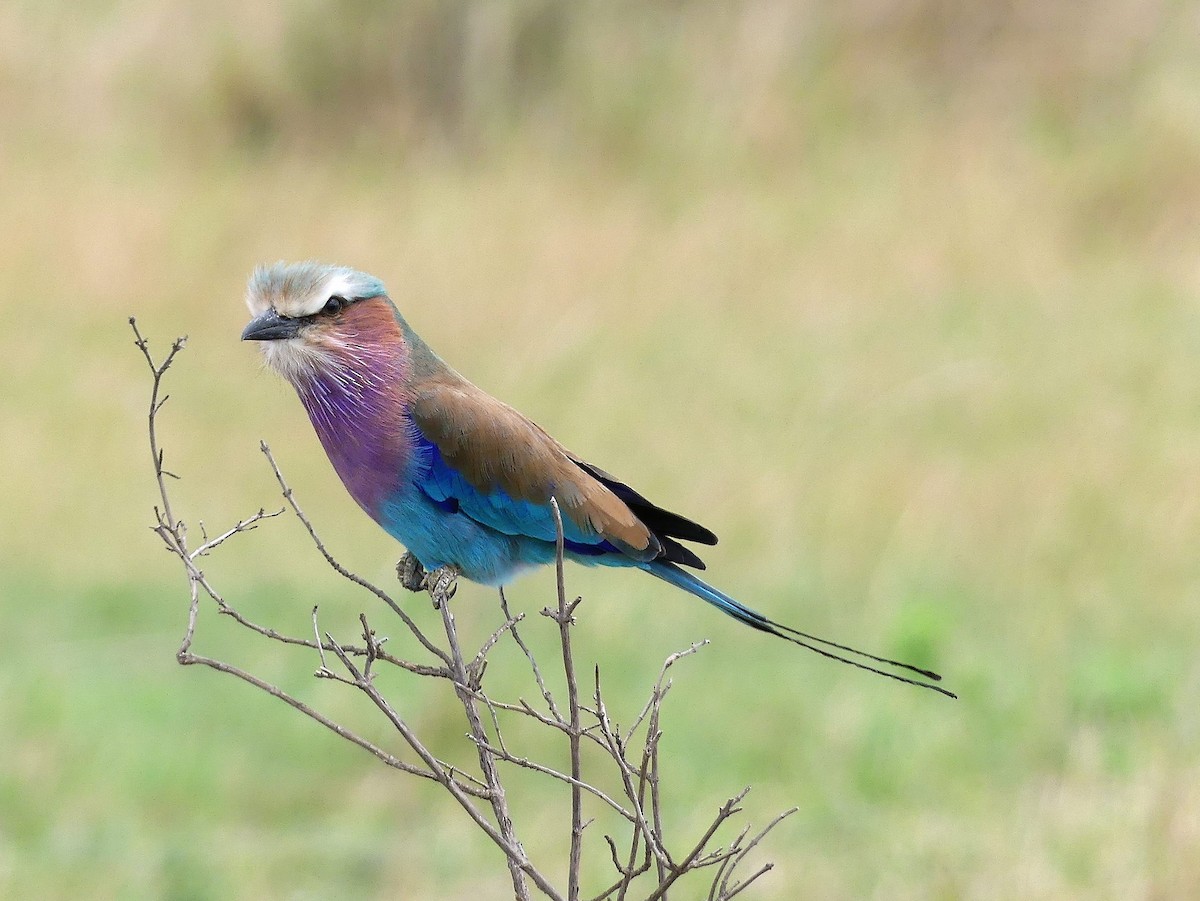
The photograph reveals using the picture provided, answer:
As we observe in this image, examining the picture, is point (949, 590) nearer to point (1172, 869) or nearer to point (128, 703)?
point (1172, 869)

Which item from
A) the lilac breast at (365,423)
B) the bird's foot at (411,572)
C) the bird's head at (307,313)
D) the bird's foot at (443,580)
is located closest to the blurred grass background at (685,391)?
the bird's foot at (411,572)

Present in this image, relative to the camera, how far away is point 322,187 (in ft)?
33.6

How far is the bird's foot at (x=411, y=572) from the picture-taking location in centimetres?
228

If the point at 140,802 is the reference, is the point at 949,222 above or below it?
above

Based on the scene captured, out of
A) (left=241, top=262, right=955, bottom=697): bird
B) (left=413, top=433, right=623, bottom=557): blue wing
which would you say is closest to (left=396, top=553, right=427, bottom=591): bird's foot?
(left=241, top=262, right=955, bottom=697): bird

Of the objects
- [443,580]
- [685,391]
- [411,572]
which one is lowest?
[443,580]

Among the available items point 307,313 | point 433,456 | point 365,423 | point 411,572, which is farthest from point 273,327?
point 411,572

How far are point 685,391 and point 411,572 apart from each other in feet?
20.7

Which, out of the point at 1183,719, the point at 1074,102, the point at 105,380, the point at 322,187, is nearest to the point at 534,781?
the point at 1183,719

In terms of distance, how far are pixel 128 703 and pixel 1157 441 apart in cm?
480

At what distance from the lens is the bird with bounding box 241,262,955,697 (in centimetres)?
194

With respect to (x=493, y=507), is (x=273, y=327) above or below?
below

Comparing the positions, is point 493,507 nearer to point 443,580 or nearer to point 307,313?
point 443,580

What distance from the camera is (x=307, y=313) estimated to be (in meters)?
1.94
